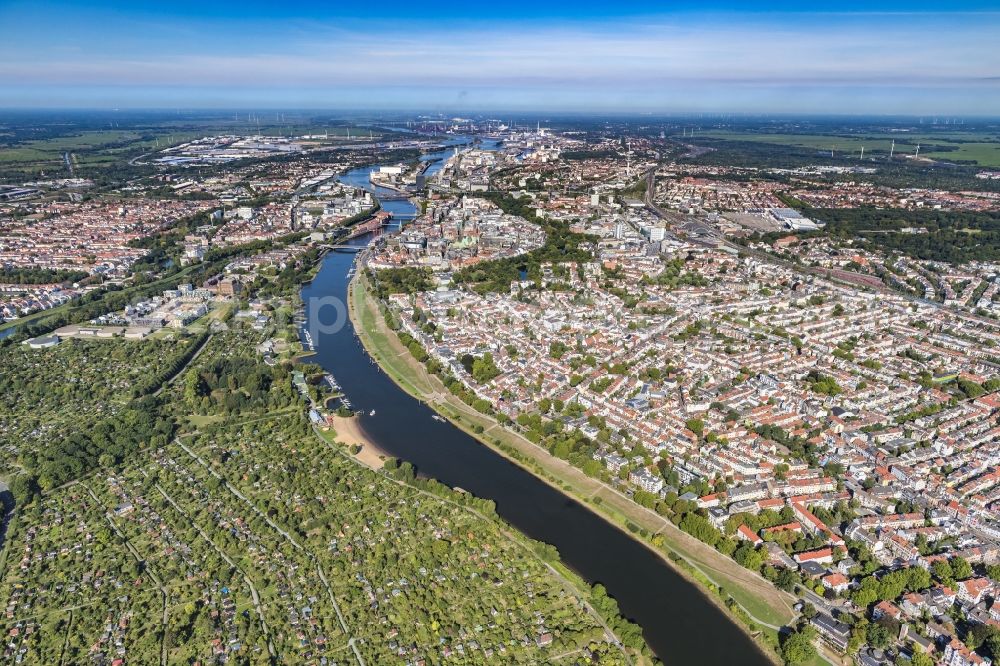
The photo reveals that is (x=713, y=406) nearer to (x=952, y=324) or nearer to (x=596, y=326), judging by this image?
(x=596, y=326)

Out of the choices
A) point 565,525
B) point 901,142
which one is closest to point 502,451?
point 565,525

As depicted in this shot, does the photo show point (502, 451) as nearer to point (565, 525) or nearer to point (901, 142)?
point (565, 525)

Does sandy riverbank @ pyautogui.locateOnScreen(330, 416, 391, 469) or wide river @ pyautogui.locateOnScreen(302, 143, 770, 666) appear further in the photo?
sandy riverbank @ pyautogui.locateOnScreen(330, 416, 391, 469)

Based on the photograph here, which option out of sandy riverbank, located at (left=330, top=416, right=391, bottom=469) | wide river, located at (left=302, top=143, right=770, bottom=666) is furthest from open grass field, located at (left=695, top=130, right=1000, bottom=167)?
sandy riverbank, located at (left=330, top=416, right=391, bottom=469)

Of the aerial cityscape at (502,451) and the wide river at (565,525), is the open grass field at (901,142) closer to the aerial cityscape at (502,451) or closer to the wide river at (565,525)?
the aerial cityscape at (502,451)

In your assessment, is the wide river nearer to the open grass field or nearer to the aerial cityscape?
the aerial cityscape

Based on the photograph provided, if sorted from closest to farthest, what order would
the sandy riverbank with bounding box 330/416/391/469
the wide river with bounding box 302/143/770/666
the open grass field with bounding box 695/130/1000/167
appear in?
the wide river with bounding box 302/143/770/666 < the sandy riverbank with bounding box 330/416/391/469 < the open grass field with bounding box 695/130/1000/167

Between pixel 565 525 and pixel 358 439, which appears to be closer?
pixel 565 525
